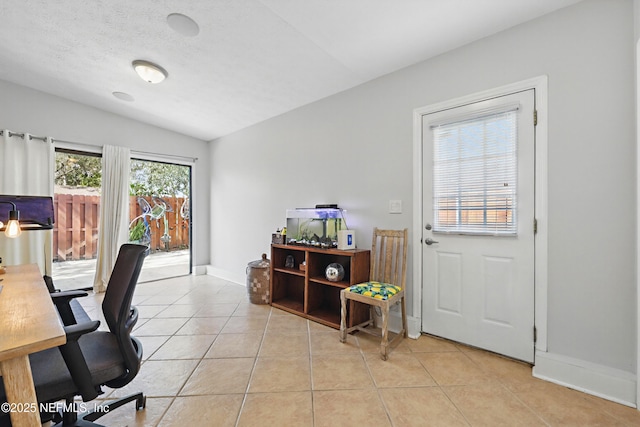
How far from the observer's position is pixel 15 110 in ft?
10.7

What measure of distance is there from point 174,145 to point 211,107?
1.44 metres

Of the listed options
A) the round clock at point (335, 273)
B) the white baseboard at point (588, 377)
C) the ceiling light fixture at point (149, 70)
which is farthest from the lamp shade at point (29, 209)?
the white baseboard at point (588, 377)

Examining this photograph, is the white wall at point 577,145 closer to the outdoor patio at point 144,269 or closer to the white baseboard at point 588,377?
the white baseboard at point 588,377

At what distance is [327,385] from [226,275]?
3191 mm

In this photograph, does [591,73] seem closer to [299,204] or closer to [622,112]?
[622,112]

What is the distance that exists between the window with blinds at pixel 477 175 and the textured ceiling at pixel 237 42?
68 centimetres

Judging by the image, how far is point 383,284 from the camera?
2357mm

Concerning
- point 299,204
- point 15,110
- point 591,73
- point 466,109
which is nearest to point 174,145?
point 15,110

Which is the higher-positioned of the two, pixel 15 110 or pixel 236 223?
pixel 15 110

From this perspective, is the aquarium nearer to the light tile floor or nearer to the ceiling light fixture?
Result: the light tile floor

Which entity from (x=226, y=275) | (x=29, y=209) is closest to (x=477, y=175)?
(x=29, y=209)

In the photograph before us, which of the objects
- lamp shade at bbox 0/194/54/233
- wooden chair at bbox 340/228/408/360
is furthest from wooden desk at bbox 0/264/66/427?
wooden chair at bbox 340/228/408/360

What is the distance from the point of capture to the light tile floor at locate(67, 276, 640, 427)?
4.78ft

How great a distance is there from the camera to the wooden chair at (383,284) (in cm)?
214
